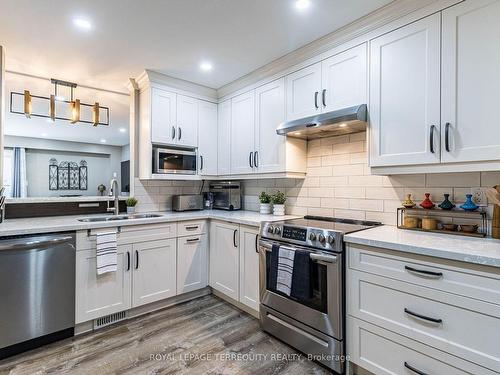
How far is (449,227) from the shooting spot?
1.86 metres

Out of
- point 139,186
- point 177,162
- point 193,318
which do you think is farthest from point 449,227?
point 139,186

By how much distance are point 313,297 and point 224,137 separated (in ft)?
7.37

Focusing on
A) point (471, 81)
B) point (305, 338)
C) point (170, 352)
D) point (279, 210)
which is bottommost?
point (170, 352)

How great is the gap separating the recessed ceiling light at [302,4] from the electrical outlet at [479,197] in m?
1.70

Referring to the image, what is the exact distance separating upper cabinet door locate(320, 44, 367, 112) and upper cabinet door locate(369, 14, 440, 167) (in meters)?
0.09

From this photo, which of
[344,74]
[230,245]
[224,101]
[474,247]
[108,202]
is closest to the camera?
[474,247]

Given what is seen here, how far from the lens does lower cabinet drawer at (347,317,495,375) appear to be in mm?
1371

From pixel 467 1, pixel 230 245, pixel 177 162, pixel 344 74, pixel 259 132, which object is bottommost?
pixel 230 245

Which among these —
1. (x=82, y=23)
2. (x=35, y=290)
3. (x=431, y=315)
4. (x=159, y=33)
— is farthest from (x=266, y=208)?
(x=82, y=23)

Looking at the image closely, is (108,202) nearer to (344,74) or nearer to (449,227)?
(344,74)

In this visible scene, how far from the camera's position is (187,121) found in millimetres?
3330

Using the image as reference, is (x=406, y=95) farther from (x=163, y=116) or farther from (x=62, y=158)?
(x=62, y=158)

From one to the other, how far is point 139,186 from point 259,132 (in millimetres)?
1597

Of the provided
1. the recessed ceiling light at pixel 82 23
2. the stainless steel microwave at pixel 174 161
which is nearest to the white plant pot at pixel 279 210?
the stainless steel microwave at pixel 174 161
